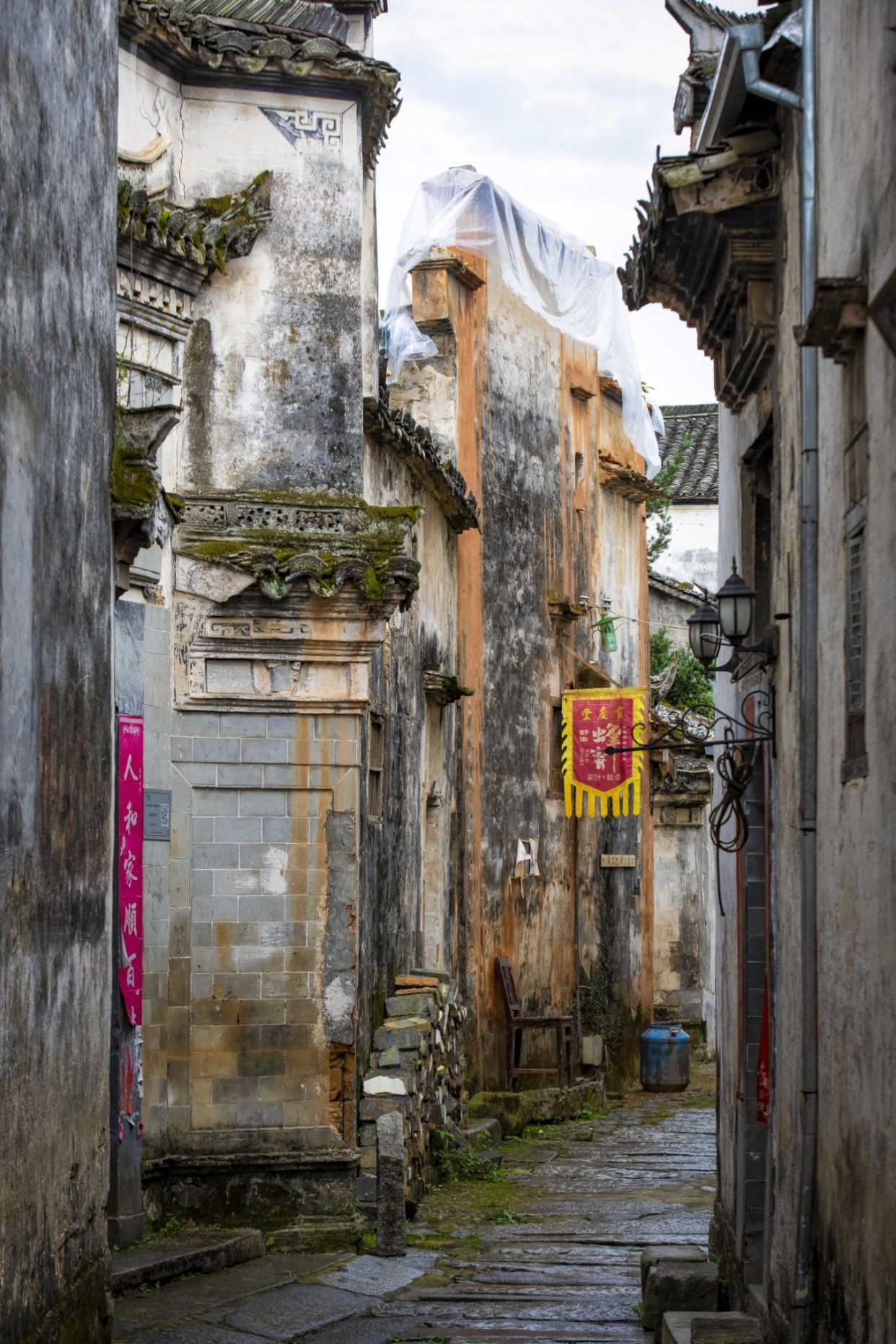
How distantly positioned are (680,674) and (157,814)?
59.1ft

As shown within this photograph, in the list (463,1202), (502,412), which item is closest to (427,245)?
(502,412)

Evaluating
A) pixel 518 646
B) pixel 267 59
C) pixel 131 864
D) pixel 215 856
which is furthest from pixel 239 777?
pixel 518 646

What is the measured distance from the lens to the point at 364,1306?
1015 centimetres

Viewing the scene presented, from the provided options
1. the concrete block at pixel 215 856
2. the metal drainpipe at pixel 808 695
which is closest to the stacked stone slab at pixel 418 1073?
the concrete block at pixel 215 856

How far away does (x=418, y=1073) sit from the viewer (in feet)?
45.7

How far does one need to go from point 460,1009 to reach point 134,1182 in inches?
240

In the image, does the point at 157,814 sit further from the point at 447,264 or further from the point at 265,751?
the point at 447,264

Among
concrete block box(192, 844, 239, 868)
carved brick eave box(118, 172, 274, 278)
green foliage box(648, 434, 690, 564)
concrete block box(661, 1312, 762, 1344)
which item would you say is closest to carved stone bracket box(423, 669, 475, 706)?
concrete block box(192, 844, 239, 868)

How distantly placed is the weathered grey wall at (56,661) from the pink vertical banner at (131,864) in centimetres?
242

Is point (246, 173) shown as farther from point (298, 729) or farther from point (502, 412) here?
point (502, 412)

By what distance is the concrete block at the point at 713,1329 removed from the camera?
7.70 meters

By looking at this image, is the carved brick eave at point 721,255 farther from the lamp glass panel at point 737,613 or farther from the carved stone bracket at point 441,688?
the carved stone bracket at point 441,688

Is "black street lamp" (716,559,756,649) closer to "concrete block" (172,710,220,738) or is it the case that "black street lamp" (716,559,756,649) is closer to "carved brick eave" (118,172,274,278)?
"concrete block" (172,710,220,738)

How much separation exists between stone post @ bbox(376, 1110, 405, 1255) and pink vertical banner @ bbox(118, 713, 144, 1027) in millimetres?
1934
